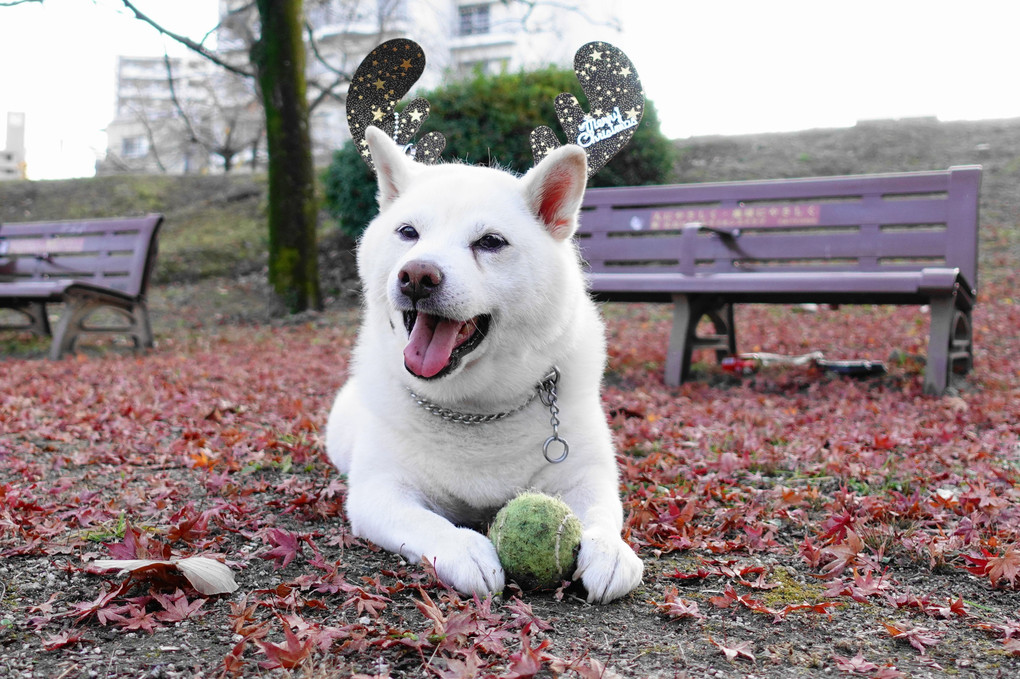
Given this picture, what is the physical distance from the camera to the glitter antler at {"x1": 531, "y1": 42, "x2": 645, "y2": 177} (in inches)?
122

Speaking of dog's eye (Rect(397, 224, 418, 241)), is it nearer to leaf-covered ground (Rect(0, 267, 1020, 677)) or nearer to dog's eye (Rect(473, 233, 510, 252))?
dog's eye (Rect(473, 233, 510, 252))

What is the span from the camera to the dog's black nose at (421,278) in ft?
7.18

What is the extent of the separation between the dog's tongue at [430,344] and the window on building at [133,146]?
62609 millimetres

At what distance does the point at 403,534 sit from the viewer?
2.36 m

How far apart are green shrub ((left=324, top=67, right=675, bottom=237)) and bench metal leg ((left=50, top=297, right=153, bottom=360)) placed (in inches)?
135

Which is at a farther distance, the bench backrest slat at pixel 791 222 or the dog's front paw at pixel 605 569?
the bench backrest slat at pixel 791 222

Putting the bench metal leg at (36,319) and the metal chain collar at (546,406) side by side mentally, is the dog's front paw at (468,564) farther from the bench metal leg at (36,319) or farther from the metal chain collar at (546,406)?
the bench metal leg at (36,319)

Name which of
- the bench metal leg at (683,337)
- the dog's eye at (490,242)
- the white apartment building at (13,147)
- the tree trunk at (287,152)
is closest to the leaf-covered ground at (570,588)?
the bench metal leg at (683,337)

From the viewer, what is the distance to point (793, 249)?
21.1 feet

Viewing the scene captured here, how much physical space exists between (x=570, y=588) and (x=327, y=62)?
21979 mm

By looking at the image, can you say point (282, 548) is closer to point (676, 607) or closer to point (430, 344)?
point (430, 344)

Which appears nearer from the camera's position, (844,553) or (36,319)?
(844,553)

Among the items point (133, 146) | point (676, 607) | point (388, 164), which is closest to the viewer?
point (676, 607)

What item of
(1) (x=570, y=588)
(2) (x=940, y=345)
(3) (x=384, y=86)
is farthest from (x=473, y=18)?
(1) (x=570, y=588)
